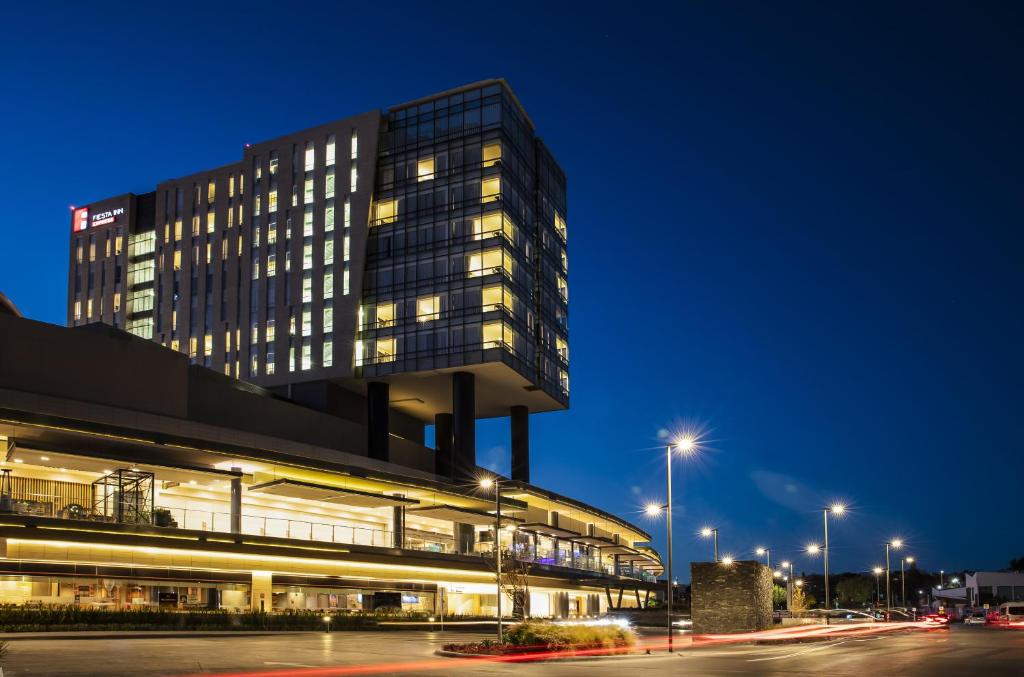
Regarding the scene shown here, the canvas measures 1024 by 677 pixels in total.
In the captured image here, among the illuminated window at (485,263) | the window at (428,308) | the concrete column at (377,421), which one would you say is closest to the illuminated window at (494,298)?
the illuminated window at (485,263)

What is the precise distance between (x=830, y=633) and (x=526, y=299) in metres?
52.4

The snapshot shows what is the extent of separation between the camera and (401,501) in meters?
73.8

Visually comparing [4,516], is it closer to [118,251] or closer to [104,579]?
[104,579]

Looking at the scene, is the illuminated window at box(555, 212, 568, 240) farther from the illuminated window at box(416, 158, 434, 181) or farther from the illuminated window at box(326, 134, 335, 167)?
the illuminated window at box(326, 134, 335, 167)

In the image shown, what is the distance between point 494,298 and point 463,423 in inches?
455

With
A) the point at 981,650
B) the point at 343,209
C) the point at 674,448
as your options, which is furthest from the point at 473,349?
the point at 981,650

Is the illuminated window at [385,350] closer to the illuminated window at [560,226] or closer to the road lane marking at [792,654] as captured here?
the illuminated window at [560,226]

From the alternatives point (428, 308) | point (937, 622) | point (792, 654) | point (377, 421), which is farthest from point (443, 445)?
point (792, 654)

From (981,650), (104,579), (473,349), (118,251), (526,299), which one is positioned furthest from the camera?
(118,251)

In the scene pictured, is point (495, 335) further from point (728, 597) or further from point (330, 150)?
point (728, 597)

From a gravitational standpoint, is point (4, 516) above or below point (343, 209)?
below

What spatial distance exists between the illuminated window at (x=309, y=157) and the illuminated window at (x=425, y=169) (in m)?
11.9

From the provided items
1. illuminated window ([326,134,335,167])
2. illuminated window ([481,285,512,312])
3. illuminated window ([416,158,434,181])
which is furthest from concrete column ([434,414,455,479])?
illuminated window ([326,134,335,167])

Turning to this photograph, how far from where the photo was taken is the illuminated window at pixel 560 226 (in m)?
112
